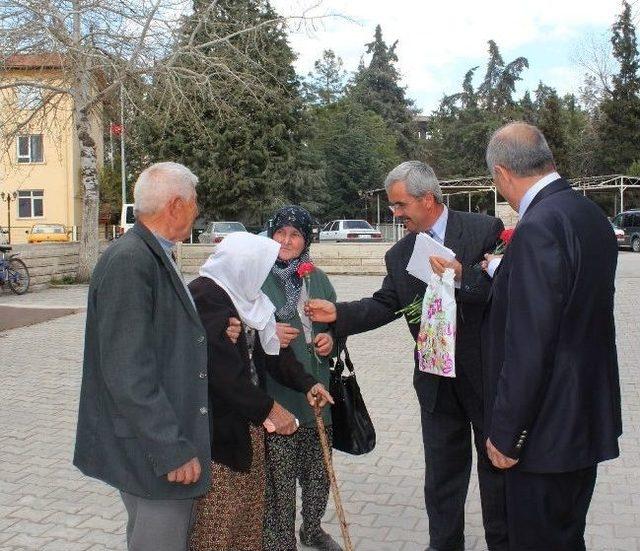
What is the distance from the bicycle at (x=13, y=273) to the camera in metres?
16.1

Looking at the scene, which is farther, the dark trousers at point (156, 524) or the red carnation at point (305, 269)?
the red carnation at point (305, 269)

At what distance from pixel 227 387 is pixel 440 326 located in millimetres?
1048

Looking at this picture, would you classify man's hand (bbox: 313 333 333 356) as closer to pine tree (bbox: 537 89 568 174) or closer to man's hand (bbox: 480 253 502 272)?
man's hand (bbox: 480 253 502 272)

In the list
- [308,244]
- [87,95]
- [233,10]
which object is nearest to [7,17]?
[87,95]

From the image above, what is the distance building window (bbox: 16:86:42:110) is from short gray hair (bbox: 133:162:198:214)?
55.8 feet

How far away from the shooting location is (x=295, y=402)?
3.72 m

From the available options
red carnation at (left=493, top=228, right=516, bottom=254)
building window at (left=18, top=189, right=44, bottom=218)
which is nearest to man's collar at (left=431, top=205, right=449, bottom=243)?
red carnation at (left=493, top=228, right=516, bottom=254)

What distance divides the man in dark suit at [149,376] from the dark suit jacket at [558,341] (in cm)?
104

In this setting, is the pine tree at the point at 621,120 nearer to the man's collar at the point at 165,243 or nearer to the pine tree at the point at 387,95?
the pine tree at the point at 387,95

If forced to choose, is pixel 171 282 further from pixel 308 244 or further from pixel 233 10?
pixel 233 10

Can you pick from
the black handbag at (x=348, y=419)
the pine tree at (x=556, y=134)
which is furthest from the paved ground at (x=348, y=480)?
the pine tree at (x=556, y=134)

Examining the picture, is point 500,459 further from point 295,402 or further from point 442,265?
point 295,402

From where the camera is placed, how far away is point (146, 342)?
98.3 inches

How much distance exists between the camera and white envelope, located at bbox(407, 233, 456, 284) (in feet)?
11.3
